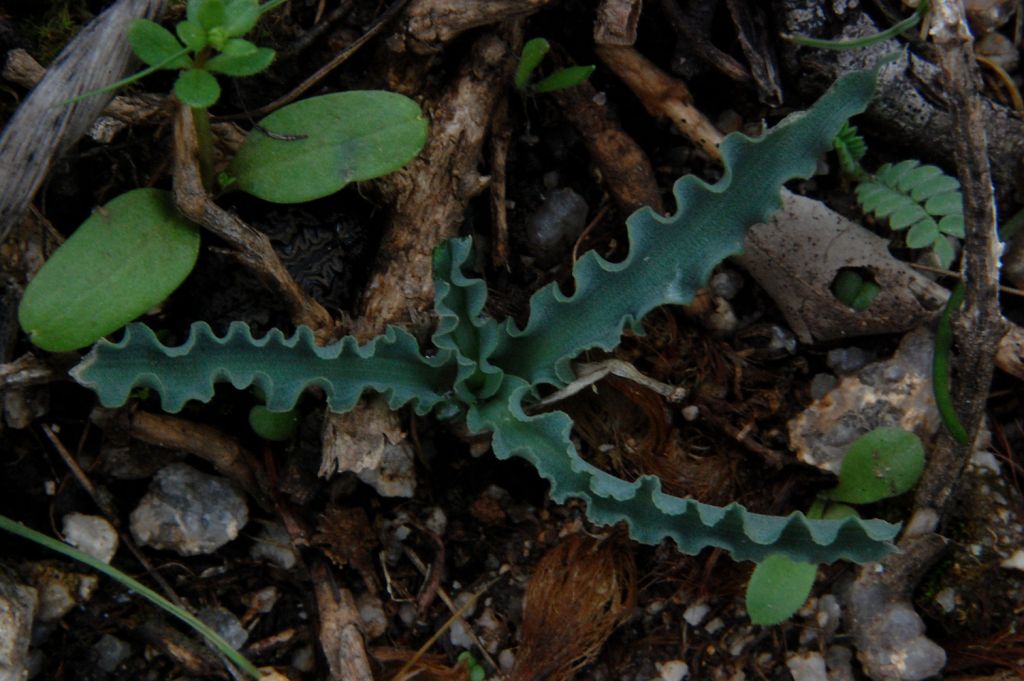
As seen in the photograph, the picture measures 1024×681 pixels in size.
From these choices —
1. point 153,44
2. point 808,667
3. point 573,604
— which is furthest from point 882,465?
point 153,44

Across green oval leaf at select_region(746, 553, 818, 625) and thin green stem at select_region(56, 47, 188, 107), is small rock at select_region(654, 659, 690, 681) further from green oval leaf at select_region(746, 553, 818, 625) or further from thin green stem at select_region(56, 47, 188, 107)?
thin green stem at select_region(56, 47, 188, 107)

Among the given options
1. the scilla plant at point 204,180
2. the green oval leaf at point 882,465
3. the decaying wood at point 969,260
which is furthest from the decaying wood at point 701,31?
the green oval leaf at point 882,465

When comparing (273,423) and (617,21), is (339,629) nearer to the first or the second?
(273,423)

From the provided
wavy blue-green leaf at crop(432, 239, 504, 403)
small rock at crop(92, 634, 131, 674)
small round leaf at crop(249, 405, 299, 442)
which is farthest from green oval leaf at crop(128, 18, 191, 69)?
small rock at crop(92, 634, 131, 674)

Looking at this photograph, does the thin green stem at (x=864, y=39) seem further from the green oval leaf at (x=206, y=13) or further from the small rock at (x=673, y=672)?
the small rock at (x=673, y=672)

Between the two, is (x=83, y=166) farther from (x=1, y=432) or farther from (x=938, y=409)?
(x=938, y=409)

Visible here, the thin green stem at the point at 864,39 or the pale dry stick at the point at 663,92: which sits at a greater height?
the thin green stem at the point at 864,39

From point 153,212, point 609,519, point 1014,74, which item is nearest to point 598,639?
point 609,519

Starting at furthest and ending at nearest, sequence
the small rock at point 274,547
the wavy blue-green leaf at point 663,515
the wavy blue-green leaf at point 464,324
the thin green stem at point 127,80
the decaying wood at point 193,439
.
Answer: the small rock at point 274,547
the decaying wood at point 193,439
the wavy blue-green leaf at point 464,324
the wavy blue-green leaf at point 663,515
the thin green stem at point 127,80
